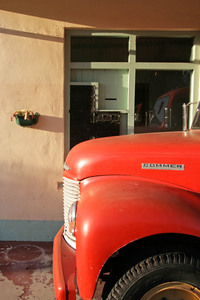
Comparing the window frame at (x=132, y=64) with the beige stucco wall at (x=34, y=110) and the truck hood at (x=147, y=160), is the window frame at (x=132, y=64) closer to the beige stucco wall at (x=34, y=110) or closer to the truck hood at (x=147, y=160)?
the beige stucco wall at (x=34, y=110)

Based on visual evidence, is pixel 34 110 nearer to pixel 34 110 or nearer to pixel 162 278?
pixel 34 110

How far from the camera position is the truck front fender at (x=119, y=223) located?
1.89m

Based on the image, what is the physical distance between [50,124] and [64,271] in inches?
110

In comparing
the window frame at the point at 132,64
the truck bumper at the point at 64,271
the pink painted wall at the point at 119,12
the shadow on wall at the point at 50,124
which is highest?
the pink painted wall at the point at 119,12

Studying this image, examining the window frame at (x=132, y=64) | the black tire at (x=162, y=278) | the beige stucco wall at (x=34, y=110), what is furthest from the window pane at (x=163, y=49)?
the black tire at (x=162, y=278)

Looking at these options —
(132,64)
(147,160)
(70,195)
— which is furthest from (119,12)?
(70,195)

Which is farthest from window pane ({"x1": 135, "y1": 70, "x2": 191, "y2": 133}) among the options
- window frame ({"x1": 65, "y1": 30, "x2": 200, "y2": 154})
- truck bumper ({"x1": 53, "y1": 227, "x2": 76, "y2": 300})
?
truck bumper ({"x1": 53, "y1": 227, "x2": 76, "y2": 300})

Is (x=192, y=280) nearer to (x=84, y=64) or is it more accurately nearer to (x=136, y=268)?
(x=136, y=268)

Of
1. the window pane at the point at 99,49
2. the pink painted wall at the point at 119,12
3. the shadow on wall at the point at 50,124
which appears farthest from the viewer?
the window pane at the point at 99,49

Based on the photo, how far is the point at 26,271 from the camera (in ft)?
12.1

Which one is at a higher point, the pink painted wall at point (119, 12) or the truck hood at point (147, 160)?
the pink painted wall at point (119, 12)

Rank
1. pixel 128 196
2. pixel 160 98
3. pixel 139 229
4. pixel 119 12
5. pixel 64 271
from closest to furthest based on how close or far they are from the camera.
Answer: pixel 139 229 → pixel 128 196 → pixel 64 271 → pixel 119 12 → pixel 160 98

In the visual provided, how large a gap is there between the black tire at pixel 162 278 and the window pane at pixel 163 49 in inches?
138

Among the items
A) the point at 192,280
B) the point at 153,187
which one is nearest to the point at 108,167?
the point at 153,187
